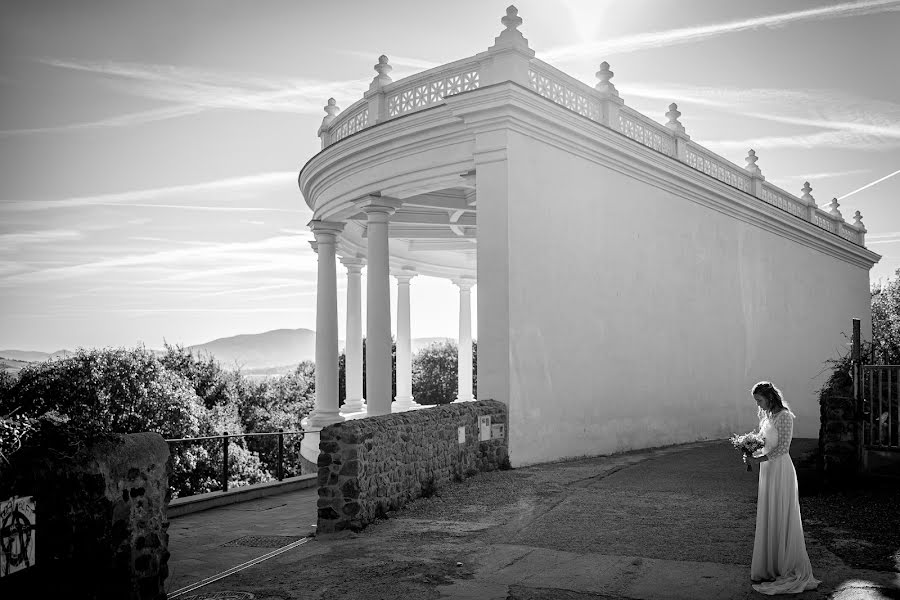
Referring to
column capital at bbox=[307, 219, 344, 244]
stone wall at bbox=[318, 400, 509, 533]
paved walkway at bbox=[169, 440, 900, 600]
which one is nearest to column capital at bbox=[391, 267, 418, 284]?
column capital at bbox=[307, 219, 344, 244]

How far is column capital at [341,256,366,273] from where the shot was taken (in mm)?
25358

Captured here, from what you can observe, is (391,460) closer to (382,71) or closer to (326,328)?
(382,71)

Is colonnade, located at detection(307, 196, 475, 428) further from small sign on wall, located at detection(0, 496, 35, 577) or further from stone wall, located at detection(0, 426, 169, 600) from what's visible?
small sign on wall, located at detection(0, 496, 35, 577)

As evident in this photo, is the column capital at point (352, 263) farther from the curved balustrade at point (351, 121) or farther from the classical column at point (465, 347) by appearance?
the classical column at point (465, 347)

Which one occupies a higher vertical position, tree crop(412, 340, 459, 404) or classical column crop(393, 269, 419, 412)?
classical column crop(393, 269, 419, 412)

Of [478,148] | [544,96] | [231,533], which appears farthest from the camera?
A: [544,96]

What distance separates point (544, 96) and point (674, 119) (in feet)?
25.3

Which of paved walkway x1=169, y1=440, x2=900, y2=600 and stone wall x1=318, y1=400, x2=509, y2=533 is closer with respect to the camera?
paved walkway x1=169, y1=440, x2=900, y2=600

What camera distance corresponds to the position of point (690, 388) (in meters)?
20.1

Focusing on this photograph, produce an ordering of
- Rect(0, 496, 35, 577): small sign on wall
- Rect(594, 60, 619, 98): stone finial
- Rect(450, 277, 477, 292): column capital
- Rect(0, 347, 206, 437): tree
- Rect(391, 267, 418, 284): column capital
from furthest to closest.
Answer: Rect(0, 347, 206, 437): tree → Rect(450, 277, 477, 292): column capital → Rect(391, 267, 418, 284): column capital → Rect(594, 60, 619, 98): stone finial → Rect(0, 496, 35, 577): small sign on wall

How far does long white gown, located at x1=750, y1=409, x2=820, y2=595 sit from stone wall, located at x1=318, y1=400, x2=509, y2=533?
4566 mm

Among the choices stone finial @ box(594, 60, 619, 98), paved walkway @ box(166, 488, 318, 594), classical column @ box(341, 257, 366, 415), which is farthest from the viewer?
classical column @ box(341, 257, 366, 415)

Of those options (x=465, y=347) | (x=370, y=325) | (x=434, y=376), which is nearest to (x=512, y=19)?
(x=370, y=325)

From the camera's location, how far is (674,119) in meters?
20.8
